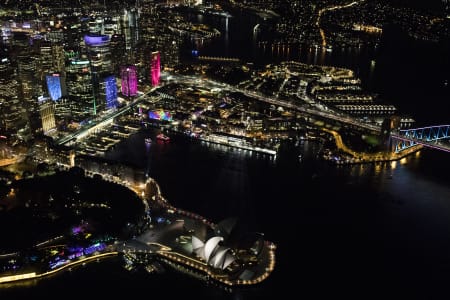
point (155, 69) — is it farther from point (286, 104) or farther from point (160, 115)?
point (286, 104)

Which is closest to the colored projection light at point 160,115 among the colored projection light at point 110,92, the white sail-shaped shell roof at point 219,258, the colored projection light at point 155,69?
the colored projection light at point 110,92

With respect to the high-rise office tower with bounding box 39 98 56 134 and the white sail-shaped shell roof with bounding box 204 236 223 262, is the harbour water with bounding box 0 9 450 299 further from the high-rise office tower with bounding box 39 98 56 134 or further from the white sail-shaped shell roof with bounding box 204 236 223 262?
the high-rise office tower with bounding box 39 98 56 134

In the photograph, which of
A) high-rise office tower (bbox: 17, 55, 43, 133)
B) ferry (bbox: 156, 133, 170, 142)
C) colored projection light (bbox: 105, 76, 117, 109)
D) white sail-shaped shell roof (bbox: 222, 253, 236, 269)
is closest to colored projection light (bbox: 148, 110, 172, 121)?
ferry (bbox: 156, 133, 170, 142)

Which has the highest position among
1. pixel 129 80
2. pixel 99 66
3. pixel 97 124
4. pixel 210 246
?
pixel 99 66

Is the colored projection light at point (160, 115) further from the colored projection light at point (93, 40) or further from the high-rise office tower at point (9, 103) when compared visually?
the high-rise office tower at point (9, 103)

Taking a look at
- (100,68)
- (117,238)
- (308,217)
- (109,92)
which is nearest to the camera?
(117,238)

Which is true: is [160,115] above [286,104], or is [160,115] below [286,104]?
below

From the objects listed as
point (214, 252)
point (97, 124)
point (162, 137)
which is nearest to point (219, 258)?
point (214, 252)
